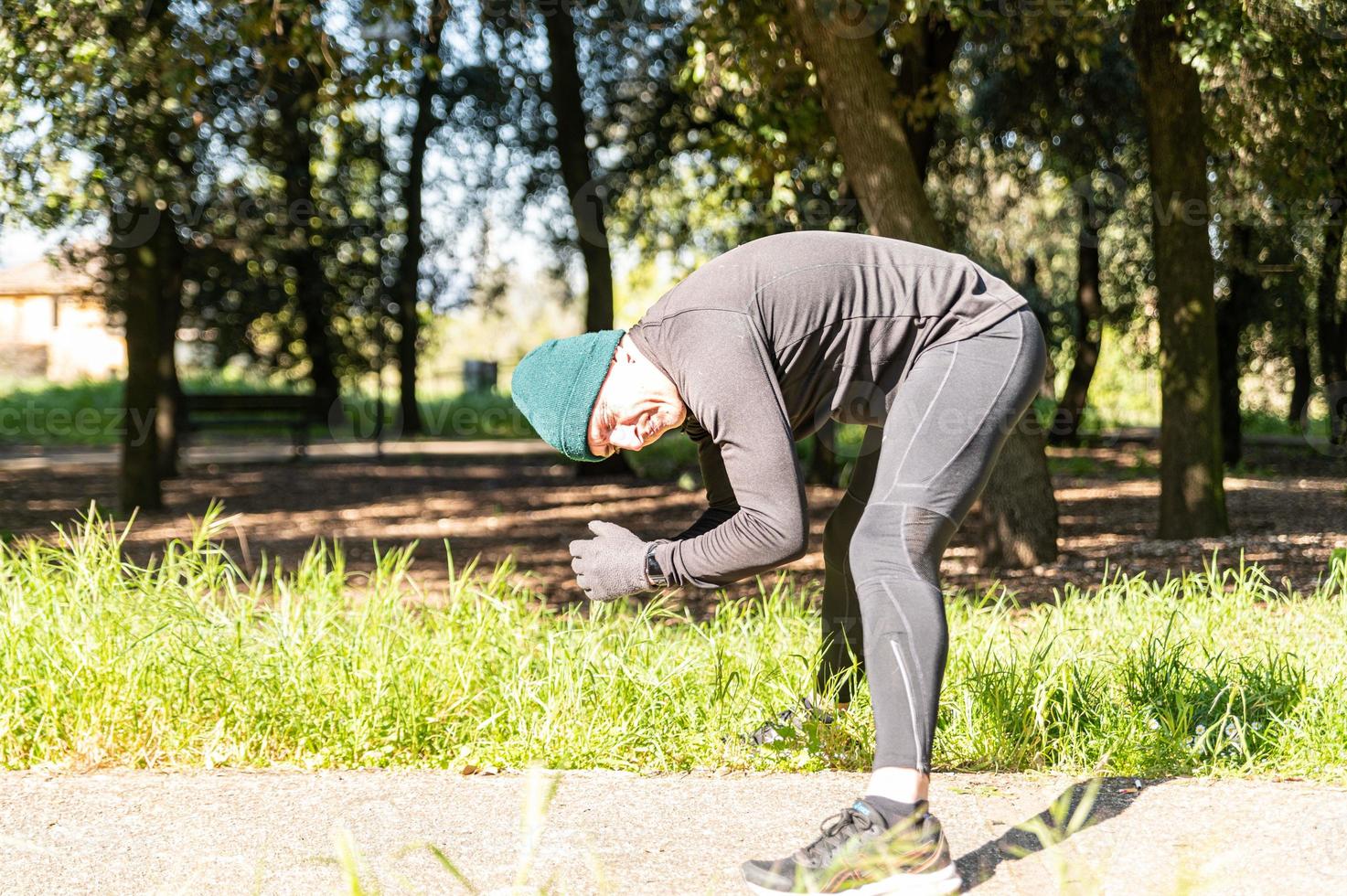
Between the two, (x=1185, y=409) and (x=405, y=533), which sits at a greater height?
(x=1185, y=409)

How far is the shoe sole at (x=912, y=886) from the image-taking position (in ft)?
7.72

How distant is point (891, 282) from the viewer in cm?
263

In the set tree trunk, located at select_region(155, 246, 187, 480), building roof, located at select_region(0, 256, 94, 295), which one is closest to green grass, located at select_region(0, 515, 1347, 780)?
tree trunk, located at select_region(155, 246, 187, 480)

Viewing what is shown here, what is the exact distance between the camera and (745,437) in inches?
92.4

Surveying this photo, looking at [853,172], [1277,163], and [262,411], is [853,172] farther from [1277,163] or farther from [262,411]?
[262,411]

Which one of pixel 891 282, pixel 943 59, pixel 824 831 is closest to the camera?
pixel 824 831

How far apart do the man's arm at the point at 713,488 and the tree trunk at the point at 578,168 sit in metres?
10.2

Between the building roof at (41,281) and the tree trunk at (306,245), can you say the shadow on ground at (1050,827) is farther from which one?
the building roof at (41,281)

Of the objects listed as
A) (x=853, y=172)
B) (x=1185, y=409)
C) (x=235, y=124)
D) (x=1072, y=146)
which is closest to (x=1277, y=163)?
(x=1185, y=409)

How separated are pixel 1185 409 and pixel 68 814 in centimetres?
678

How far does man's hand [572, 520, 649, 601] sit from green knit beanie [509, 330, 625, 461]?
0.19 m

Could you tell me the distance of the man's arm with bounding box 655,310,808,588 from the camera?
2346 millimetres

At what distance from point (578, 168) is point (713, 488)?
36.1 feet

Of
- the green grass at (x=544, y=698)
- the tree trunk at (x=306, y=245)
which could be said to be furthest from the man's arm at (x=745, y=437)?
the tree trunk at (x=306, y=245)
